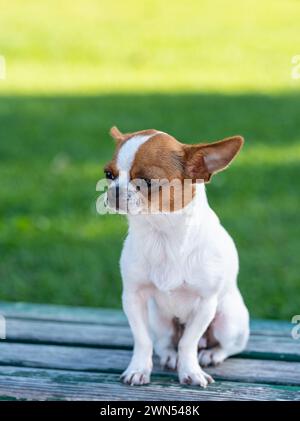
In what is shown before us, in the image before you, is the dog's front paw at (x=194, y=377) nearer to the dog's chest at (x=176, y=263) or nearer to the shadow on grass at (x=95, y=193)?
the dog's chest at (x=176, y=263)

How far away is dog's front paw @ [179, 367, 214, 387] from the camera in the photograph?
9.83 ft

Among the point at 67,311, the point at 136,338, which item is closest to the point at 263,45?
the point at 67,311

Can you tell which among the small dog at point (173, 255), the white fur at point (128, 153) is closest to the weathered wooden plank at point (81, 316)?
the small dog at point (173, 255)

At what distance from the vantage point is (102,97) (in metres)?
10.8

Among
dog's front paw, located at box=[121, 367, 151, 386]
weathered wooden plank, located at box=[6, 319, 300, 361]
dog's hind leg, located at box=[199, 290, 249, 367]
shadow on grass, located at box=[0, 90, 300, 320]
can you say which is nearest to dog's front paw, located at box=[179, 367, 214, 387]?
dog's front paw, located at box=[121, 367, 151, 386]

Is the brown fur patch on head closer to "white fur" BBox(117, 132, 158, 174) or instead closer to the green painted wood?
"white fur" BBox(117, 132, 158, 174)

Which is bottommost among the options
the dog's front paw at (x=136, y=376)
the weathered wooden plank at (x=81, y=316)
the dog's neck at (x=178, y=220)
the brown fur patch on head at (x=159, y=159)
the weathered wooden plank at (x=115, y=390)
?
the weathered wooden plank at (x=115, y=390)

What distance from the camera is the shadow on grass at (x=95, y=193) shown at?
5539mm

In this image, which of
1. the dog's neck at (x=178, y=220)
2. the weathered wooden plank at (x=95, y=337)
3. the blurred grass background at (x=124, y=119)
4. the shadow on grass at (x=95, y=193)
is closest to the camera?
the dog's neck at (x=178, y=220)

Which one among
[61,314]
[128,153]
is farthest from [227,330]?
[61,314]

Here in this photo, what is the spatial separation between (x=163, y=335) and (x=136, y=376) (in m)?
0.29

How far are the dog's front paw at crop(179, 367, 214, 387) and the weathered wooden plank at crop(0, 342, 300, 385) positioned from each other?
14cm

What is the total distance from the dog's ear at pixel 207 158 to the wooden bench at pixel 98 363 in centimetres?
74

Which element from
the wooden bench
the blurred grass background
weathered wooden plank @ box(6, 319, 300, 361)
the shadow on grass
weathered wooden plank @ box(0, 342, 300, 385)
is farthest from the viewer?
the blurred grass background
